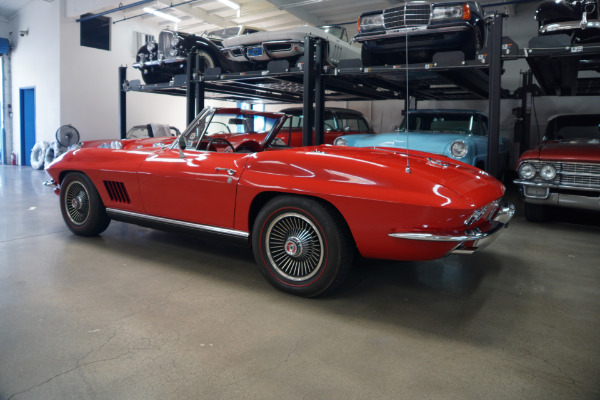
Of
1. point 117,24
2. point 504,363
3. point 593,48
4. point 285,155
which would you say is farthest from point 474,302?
point 117,24

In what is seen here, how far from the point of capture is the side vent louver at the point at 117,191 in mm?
3658

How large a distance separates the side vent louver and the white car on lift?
10.8 ft

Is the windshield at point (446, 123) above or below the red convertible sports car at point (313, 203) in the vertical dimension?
above

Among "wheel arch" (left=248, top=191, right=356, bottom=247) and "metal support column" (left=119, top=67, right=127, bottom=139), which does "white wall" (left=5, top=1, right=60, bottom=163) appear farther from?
"wheel arch" (left=248, top=191, right=356, bottom=247)

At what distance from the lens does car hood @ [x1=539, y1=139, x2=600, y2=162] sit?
4.69 m

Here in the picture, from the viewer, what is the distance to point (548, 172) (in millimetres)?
4910

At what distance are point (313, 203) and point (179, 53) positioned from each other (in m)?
5.43

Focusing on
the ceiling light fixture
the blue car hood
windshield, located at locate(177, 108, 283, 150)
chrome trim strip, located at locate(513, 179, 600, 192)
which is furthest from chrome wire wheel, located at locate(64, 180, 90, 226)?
the ceiling light fixture

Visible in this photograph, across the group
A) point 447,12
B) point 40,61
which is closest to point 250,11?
point 40,61

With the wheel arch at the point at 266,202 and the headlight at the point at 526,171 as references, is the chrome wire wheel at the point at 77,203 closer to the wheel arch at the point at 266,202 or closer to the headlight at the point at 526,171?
the wheel arch at the point at 266,202

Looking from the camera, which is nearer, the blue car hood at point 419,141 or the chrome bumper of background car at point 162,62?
the blue car hood at point 419,141

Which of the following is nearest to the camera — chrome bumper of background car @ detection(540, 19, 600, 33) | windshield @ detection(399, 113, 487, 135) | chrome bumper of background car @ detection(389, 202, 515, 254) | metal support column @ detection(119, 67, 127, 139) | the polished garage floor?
the polished garage floor

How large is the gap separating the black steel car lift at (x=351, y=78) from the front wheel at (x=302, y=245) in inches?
67.2

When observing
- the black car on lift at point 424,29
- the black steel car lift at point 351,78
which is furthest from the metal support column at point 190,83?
the black car on lift at point 424,29
